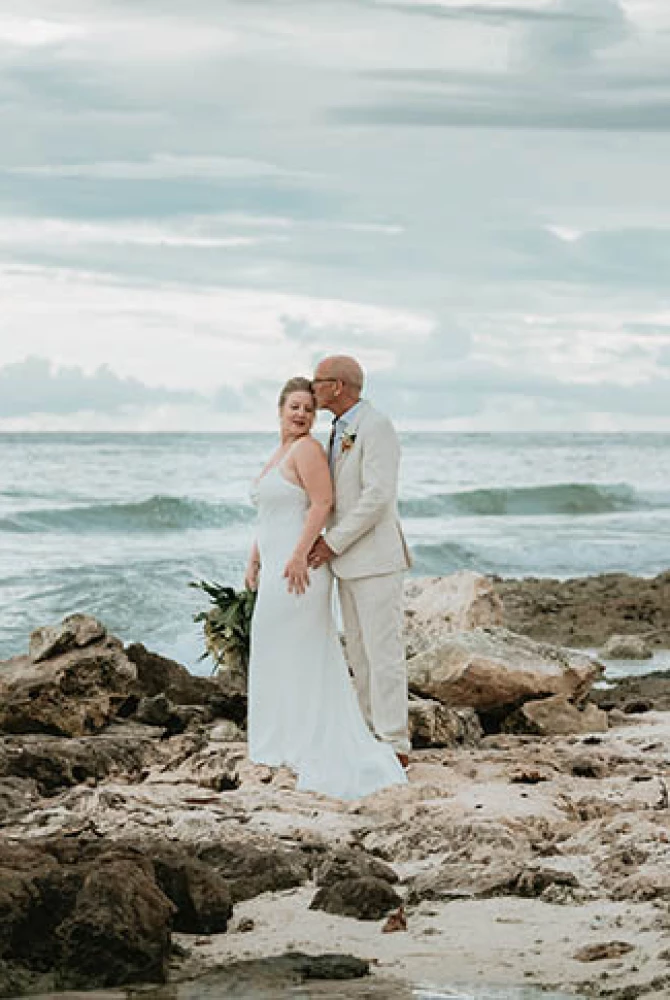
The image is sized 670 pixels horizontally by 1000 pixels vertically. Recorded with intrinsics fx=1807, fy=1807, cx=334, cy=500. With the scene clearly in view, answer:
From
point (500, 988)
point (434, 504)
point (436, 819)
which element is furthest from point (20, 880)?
point (434, 504)

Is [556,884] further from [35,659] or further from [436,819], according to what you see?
[35,659]

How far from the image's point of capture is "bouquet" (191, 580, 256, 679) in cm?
1059

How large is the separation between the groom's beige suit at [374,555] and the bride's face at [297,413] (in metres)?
0.23

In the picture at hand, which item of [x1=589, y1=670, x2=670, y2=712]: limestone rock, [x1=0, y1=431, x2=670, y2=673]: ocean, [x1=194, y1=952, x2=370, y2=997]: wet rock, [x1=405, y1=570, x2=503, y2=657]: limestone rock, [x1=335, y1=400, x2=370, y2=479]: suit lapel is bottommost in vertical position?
[x1=0, y1=431, x2=670, y2=673]: ocean

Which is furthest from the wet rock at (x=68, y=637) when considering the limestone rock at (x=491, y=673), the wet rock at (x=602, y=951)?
the wet rock at (x=602, y=951)

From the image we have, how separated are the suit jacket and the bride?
0.11 metres

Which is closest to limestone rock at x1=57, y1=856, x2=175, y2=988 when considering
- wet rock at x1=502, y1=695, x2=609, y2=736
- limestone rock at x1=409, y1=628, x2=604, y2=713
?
limestone rock at x1=409, y1=628, x2=604, y2=713

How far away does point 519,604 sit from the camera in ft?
64.8

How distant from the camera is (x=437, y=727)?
10.3 m

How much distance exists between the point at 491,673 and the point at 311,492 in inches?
80.1

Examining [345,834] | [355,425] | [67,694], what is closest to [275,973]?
[345,834]

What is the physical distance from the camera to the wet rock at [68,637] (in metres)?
10.7

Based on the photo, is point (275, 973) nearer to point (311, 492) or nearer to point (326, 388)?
point (311, 492)

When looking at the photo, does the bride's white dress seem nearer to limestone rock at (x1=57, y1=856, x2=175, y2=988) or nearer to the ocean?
limestone rock at (x1=57, y1=856, x2=175, y2=988)
